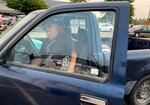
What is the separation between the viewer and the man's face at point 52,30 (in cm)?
278

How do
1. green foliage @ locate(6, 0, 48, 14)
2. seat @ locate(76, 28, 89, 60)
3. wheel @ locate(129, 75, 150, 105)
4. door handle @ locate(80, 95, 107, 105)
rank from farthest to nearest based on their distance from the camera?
green foliage @ locate(6, 0, 48, 14) < wheel @ locate(129, 75, 150, 105) < seat @ locate(76, 28, 89, 60) < door handle @ locate(80, 95, 107, 105)

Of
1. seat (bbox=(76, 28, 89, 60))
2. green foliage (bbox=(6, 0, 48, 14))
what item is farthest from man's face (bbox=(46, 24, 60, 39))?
green foliage (bbox=(6, 0, 48, 14))

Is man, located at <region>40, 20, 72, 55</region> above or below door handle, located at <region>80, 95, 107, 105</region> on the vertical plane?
above

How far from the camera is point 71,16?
2721 millimetres

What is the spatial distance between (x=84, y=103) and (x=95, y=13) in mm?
696

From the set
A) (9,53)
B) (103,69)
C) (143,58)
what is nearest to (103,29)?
(103,69)

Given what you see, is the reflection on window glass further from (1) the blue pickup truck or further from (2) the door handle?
(2) the door handle

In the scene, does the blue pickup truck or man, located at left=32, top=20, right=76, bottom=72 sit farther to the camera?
man, located at left=32, top=20, right=76, bottom=72

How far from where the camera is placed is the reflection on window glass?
2.70 metres

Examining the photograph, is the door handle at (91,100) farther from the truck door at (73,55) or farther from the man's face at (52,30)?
the man's face at (52,30)

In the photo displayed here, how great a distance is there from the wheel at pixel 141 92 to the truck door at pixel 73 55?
1906 millimetres

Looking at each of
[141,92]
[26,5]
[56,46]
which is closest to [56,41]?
[56,46]

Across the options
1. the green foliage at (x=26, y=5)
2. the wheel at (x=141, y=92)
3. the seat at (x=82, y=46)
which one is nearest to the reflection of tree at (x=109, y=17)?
the seat at (x=82, y=46)

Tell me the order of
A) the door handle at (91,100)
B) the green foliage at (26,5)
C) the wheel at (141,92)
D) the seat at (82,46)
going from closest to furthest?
1. the door handle at (91,100)
2. the seat at (82,46)
3. the wheel at (141,92)
4. the green foliage at (26,5)
